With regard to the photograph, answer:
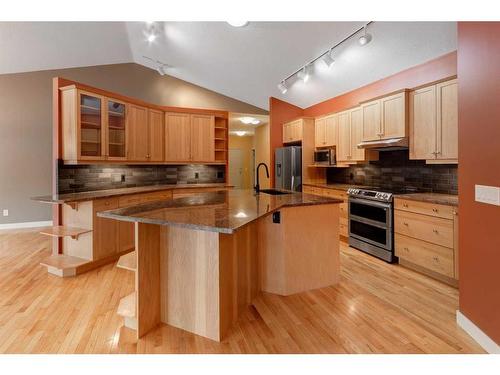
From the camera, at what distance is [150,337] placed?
210 cm

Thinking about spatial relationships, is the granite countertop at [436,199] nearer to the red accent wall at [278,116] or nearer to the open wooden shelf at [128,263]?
the open wooden shelf at [128,263]

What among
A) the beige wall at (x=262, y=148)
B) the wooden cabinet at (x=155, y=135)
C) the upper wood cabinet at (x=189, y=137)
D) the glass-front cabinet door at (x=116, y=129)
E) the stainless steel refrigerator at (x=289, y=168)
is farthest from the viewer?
the beige wall at (x=262, y=148)

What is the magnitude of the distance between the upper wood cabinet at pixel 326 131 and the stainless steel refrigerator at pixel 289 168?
0.42 m

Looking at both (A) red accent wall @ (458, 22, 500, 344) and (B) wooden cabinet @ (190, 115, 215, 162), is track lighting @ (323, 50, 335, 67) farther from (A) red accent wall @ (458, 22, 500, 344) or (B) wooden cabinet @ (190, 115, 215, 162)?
(B) wooden cabinet @ (190, 115, 215, 162)

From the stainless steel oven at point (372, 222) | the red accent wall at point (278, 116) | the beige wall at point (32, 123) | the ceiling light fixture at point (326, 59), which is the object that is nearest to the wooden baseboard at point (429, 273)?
the stainless steel oven at point (372, 222)

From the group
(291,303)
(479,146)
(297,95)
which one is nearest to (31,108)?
(297,95)

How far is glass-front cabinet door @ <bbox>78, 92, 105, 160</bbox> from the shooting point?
394 centimetres

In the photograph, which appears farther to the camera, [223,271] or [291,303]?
[291,303]

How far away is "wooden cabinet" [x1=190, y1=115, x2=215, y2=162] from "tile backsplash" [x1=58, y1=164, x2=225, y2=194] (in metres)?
0.36

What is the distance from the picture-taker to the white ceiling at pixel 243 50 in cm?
346

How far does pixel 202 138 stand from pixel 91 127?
2223 millimetres

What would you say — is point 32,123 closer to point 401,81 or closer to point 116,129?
point 116,129
